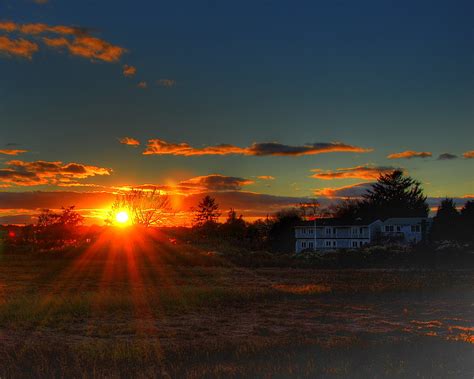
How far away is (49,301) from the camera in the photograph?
2602 centimetres

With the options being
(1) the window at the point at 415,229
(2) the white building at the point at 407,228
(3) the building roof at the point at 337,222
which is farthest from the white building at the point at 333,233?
(1) the window at the point at 415,229

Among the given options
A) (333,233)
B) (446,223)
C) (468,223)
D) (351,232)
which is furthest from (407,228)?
(468,223)

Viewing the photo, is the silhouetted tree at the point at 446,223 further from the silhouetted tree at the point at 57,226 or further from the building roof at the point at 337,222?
the silhouetted tree at the point at 57,226

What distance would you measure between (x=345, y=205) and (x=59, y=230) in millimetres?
64111

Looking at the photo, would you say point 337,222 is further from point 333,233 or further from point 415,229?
point 415,229

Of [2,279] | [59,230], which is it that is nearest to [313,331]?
[2,279]

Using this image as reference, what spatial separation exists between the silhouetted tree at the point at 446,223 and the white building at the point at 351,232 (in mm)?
8553

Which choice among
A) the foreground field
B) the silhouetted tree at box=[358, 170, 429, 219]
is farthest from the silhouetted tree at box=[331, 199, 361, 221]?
the foreground field

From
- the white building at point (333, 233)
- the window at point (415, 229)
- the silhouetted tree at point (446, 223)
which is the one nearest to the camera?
the silhouetted tree at point (446, 223)

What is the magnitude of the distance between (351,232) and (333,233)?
2976 millimetres

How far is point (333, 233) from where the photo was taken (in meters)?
95.3

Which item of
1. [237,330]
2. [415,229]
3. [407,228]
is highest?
[407,228]

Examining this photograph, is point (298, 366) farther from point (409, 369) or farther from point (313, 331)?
point (313, 331)

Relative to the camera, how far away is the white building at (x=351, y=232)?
304 ft
